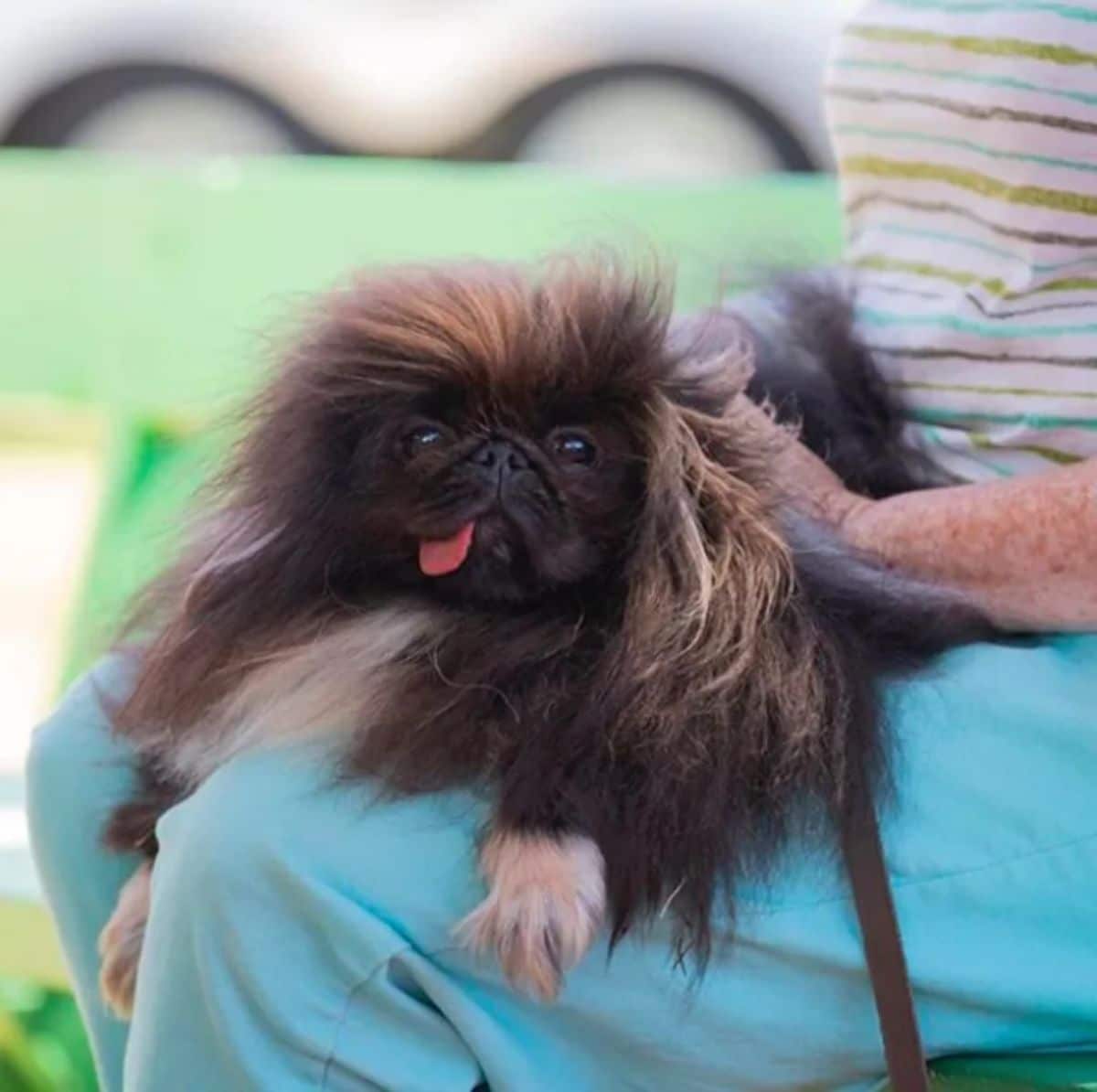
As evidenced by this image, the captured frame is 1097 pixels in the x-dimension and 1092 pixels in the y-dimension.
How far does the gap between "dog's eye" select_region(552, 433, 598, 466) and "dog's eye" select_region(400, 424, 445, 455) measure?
0.21 ft

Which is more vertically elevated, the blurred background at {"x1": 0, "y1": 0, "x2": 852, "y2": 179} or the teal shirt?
the teal shirt

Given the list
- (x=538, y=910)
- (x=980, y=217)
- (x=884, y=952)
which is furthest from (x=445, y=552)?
(x=980, y=217)

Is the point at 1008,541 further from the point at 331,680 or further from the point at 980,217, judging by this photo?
the point at 331,680

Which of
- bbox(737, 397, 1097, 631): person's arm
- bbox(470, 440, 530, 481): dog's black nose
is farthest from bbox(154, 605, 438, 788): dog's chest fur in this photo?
bbox(737, 397, 1097, 631): person's arm

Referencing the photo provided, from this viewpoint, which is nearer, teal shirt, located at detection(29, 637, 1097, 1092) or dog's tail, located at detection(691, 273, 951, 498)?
teal shirt, located at detection(29, 637, 1097, 1092)

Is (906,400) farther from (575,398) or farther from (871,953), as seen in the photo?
(871,953)

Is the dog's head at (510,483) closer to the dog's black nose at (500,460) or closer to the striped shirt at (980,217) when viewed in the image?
the dog's black nose at (500,460)

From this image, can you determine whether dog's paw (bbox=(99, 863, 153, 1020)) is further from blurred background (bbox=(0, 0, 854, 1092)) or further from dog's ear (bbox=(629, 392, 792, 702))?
blurred background (bbox=(0, 0, 854, 1092))

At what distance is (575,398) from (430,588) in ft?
0.45

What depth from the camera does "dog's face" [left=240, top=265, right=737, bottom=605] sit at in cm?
106

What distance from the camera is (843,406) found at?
1.32 metres

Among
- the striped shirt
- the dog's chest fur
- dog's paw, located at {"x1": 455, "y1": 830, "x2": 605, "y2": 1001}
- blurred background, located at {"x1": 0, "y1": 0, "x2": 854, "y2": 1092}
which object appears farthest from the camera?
blurred background, located at {"x1": 0, "y1": 0, "x2": 854, "y2": 1092}

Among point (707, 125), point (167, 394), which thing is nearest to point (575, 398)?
point (167, 394)

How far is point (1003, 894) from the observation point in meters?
1.07
